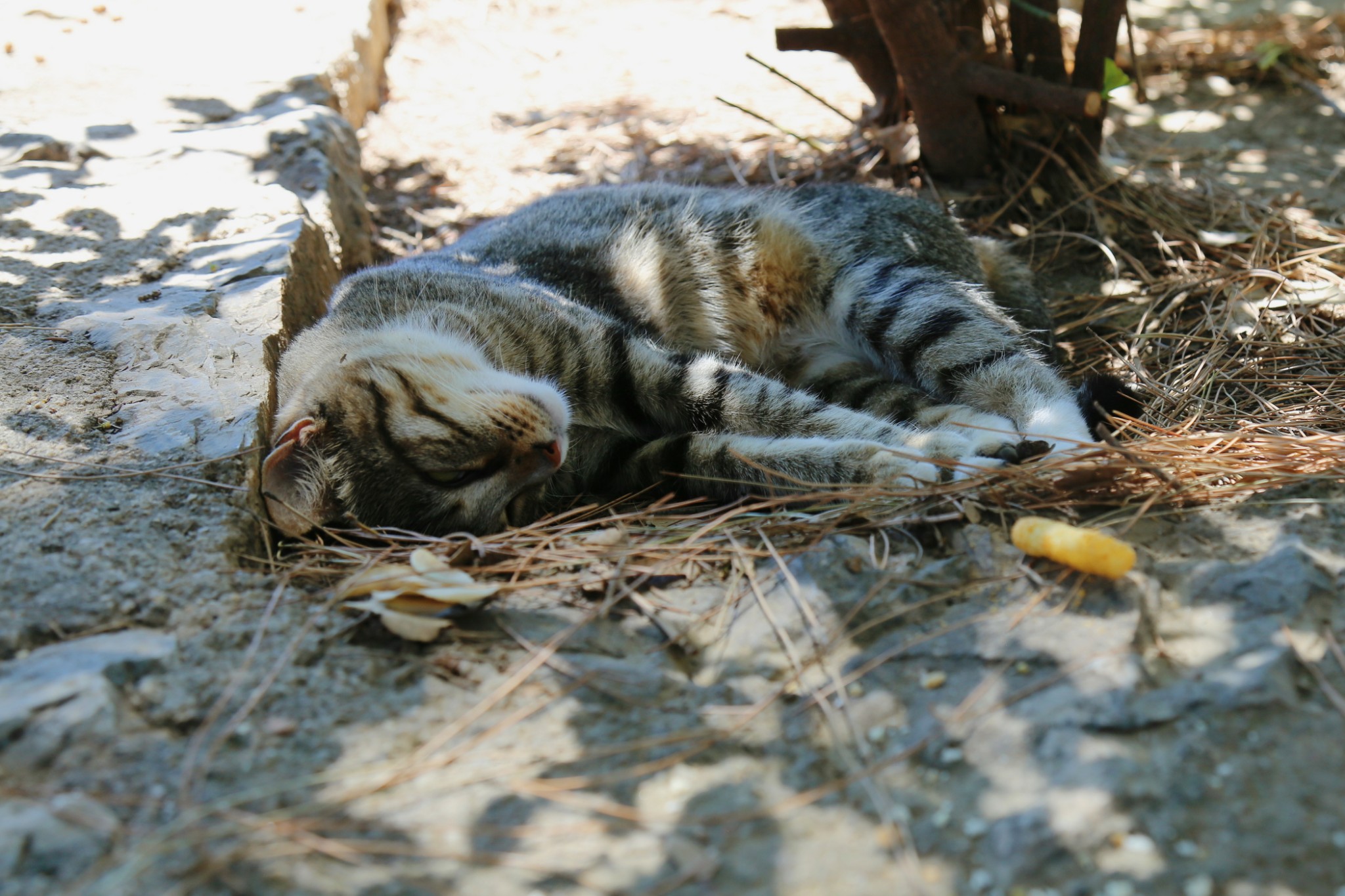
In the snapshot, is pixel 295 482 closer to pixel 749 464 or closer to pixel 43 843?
pixel 43 843

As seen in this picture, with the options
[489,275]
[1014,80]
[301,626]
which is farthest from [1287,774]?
[1014,80]

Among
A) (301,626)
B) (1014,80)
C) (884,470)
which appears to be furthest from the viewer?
(1014,80)

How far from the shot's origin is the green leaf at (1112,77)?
4.32 metres

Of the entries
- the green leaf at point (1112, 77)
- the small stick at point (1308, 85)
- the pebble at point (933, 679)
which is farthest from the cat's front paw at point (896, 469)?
the small stick at point (1308, 85)

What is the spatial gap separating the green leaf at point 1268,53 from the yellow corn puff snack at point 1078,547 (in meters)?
5.86

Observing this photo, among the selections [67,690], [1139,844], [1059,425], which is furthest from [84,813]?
[1059,425]

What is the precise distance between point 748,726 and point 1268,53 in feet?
22.7

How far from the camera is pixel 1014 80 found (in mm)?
4473

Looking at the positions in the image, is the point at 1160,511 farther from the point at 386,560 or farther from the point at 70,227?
the point at 70,227

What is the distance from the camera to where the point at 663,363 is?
348 centimetres

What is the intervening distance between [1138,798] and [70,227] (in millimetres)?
4381

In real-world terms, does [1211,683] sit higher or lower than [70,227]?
lower

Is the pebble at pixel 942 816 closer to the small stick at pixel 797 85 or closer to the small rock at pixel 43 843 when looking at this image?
the small rock at pixel 43 843

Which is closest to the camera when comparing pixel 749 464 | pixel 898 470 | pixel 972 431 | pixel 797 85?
pixel 898 470
